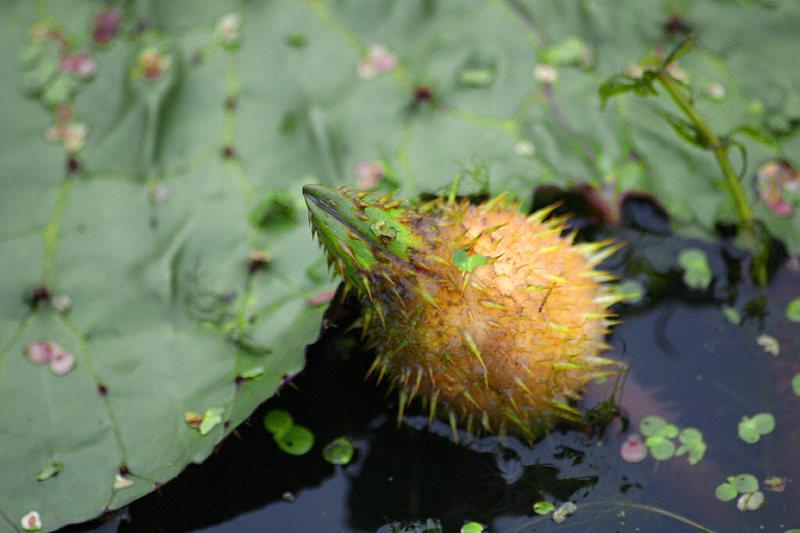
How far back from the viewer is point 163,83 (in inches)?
81.2

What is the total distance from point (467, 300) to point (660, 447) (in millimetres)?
592

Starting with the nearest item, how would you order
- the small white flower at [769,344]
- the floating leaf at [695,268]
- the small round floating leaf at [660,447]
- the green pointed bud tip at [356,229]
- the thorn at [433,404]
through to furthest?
the green pointed bud tip at [356,229] → the thorn at [433,404] → the small round floating leaf at [660,447] → the small white flower at [769,344] → the floating leaf at [695,268]

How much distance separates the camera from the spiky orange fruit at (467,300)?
1.48 metres

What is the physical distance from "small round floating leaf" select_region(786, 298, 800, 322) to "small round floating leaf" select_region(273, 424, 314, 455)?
116cm

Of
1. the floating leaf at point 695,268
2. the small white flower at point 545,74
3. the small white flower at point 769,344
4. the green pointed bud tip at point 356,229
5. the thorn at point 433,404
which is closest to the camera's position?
the green pointed bud tip at point 356,229

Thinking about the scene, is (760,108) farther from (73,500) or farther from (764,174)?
(73,500)

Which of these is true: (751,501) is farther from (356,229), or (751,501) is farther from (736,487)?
(356,229)

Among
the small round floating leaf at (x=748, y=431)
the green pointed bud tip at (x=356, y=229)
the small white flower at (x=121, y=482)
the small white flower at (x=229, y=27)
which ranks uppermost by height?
the small white flower at (x=229, y=27)

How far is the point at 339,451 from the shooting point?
1762 millimetres

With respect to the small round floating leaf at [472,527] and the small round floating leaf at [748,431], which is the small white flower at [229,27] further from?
the small round floating leaf at [748,431]

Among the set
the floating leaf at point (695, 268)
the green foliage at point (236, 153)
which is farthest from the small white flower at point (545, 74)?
the floating leaf at point (695, 268)

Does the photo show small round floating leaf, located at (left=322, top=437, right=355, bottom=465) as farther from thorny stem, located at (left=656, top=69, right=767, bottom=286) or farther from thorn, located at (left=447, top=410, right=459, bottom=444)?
thorny stem, located at (left=656, top=69, right=767, bottom=286)

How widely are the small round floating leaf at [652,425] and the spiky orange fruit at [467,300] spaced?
20 cm

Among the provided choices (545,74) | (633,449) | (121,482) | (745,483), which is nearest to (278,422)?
(121,482)
